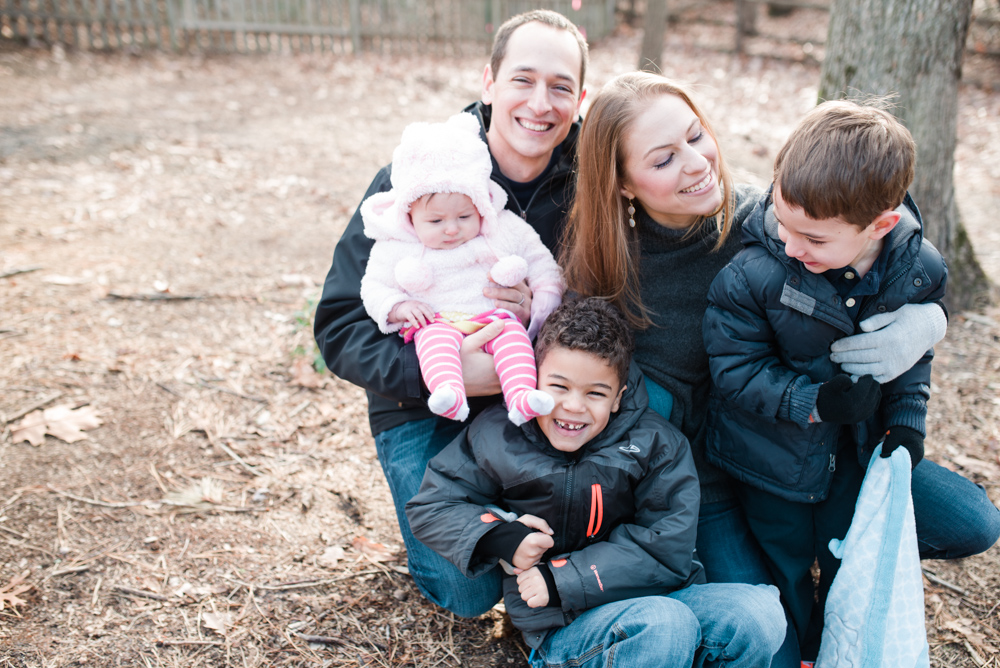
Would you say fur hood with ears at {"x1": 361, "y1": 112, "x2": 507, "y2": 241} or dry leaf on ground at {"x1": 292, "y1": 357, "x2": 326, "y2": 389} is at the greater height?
fur hood with ears at {"x1": 361, "y1": 112, "x2": 507, "y2": 241}

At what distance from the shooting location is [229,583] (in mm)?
2773

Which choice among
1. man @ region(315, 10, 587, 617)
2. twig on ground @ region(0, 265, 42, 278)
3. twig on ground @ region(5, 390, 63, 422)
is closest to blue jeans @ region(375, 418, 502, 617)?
man @ region(315, 10, 587, 617)

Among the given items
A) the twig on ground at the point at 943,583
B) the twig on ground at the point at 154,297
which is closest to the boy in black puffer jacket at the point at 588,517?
the twig on ground at the point at 943,583

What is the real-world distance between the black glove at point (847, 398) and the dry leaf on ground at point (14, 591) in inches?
112

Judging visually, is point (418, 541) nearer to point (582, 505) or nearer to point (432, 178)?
point (582, 505)

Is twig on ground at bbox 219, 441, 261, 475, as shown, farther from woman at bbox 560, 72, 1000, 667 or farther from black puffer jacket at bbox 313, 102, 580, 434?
woman at bbox 560, 72, 1000, 667

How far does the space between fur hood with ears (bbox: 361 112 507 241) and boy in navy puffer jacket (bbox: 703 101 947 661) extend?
903 mm

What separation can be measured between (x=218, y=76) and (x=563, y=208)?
9.18m

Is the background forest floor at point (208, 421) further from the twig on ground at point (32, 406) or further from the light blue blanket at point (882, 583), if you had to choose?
the light blue blanket at point (882, 583)

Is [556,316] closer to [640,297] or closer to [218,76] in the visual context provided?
[640,297]

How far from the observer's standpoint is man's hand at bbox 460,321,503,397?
255 cm

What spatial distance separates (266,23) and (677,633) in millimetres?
12519

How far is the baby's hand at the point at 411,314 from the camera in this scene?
2604 mm

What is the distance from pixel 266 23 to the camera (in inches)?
474
